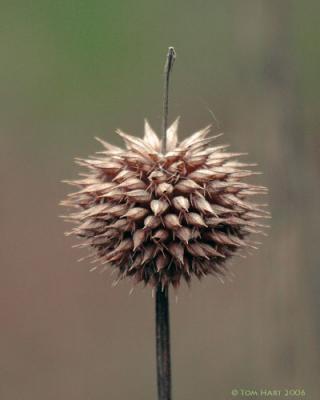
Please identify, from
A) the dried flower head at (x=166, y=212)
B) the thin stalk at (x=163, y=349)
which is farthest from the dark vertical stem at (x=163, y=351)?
the dried flower head at (x=166, y=212)

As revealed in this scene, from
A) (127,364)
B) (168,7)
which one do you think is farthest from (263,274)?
(168,7)

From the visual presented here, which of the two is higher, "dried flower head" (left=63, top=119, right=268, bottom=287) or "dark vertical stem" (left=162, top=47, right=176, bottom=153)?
"dark vertical stem" (left=162, top=47, right=176, bottom=153)

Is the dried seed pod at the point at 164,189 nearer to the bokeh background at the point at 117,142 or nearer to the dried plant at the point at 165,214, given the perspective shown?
the dried plant at the point at 165,214

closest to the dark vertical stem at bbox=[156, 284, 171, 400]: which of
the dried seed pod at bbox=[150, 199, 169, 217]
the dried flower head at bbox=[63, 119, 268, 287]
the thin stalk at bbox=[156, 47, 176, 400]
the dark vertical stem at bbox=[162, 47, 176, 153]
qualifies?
the thin stalk at bbox=[156, 47, 176, 400]

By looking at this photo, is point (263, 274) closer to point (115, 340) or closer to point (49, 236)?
point (115, 340)

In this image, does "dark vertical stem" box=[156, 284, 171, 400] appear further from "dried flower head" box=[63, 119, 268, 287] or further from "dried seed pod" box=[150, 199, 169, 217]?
"dried seed pod" box=[150, 199, 169, 217]

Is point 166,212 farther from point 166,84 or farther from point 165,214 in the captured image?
point 166,84
